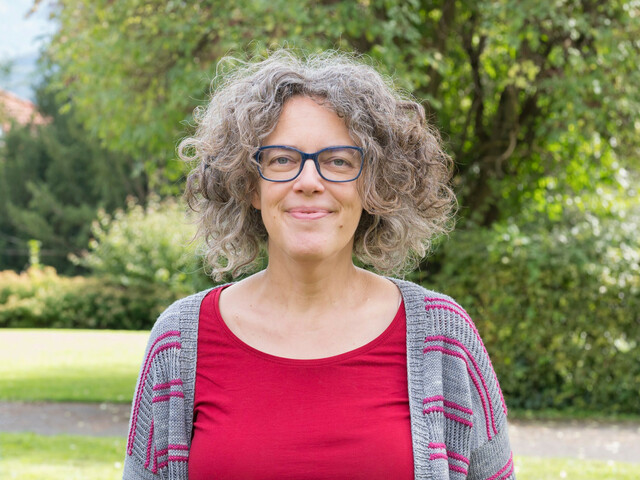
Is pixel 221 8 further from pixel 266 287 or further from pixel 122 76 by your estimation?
pixel 266 287

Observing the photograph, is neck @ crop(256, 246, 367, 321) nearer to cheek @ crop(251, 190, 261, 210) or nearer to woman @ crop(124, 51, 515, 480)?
woman @ crop(124, 51, 515, 480)

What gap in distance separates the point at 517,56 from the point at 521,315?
8.90ft

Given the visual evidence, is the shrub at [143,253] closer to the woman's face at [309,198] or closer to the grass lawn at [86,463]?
the grass lawn at [86,463]

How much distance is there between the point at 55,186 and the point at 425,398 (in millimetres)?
27001

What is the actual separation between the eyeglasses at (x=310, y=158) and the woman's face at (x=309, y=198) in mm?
14

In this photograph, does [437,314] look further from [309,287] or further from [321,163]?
[321,163]

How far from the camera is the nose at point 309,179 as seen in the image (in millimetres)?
2064

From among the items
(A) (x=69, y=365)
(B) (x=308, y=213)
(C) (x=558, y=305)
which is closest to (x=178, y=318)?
(B) (x=308, y=213)

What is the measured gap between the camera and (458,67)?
31.3 feet

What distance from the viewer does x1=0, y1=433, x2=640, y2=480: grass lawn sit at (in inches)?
234

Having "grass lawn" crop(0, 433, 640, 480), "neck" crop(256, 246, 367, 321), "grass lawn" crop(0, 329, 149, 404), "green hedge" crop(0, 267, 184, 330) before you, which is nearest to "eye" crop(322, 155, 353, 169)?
"neck" crop(256, 246, 367, 321)

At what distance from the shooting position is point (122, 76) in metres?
8.89

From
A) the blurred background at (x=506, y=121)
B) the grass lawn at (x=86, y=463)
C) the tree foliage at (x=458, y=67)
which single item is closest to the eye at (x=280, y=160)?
the grass lawn at (x=86, y=463)

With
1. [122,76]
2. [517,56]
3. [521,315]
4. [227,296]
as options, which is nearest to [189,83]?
[122,76]
